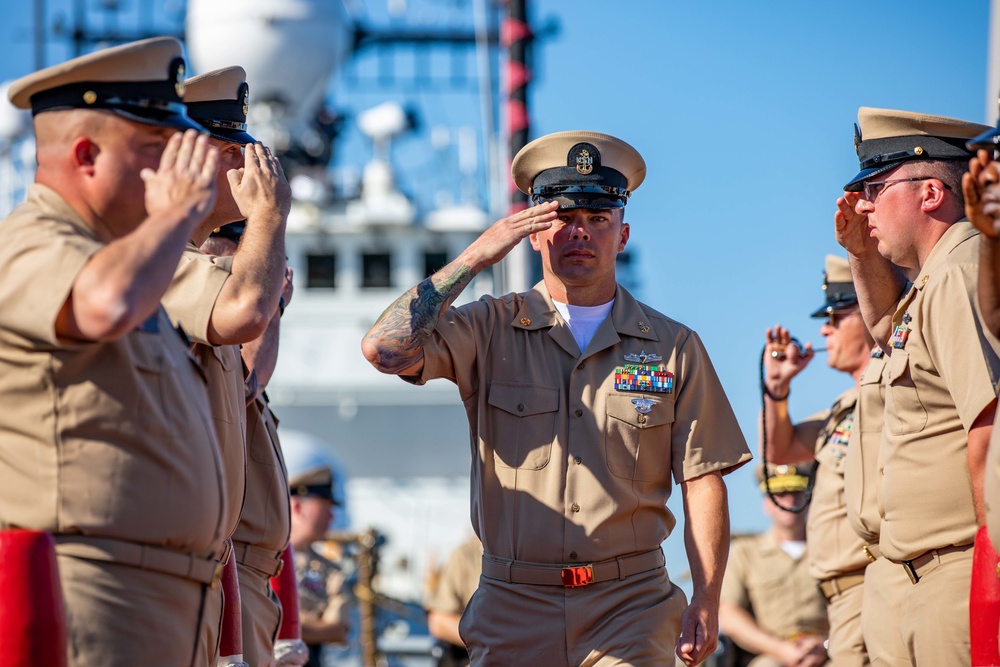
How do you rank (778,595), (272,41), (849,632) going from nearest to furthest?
1. (849,632)
2. (778,595)
3. (272,41)

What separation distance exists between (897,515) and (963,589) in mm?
314

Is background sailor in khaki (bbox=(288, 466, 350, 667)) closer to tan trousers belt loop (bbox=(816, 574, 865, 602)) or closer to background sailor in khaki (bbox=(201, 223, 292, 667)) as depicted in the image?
tan trousers belt loop (bbox=(816, 574, 865, 602))

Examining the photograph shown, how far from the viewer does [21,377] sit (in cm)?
314

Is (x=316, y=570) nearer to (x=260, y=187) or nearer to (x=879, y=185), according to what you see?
(x=879, y=185)

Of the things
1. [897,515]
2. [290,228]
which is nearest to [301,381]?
[290,228]

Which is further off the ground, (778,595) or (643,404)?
(643,404)

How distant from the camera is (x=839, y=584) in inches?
249

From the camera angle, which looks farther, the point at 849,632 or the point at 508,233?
the point at 849,632

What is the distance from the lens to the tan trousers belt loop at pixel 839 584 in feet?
20.5

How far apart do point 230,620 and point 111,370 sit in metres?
1.30

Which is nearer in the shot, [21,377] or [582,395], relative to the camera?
[21,377]

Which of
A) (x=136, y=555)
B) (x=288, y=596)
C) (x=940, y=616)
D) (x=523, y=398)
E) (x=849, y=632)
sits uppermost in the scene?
(x=523, y=398)

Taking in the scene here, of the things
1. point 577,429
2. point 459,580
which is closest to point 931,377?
point 577,429

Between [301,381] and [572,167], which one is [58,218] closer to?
[572,167]
